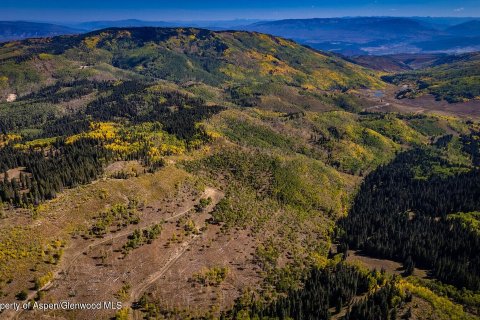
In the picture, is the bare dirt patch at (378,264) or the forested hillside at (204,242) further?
the bare dirt patch at (378,264)

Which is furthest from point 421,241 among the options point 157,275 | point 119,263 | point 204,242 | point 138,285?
point 119,263

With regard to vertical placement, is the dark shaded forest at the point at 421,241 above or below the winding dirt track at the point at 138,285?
below

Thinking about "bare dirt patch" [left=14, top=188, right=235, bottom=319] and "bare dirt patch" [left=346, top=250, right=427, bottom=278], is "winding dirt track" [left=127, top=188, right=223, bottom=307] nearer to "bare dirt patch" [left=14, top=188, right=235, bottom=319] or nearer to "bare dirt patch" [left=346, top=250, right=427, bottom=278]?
"bare dirt patch" [left=14, top=188, right=235, bottom=319]

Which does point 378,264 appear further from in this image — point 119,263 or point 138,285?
point 119,263

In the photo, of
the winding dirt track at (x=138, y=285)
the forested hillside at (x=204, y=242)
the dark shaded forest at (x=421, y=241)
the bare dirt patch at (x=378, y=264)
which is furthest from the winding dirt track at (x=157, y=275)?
the dark shaded forest at (x=421, y=241)

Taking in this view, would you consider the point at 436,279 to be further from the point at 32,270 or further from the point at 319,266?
the point at 32,270

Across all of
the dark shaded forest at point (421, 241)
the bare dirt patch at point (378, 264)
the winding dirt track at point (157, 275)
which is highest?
the winding dirt track at point (157, 275)

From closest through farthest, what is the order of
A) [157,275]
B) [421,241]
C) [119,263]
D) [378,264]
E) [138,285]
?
1. [138,285]
2. [157,275]
3. [119,263]
4. [378,264]
5. [421,241]

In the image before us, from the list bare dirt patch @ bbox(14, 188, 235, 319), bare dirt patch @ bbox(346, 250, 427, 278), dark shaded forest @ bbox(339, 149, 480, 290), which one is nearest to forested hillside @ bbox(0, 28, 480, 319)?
bare dirt patch @ bbox(14, 188, 235, 319)

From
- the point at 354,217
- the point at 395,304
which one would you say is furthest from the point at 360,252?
the point at 395,304

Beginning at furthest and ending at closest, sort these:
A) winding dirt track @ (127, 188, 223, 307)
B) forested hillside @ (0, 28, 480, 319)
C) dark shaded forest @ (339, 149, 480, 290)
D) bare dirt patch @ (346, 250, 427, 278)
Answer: bare dirt patch @ (346, 250, 427, 278) → dark shaded forest @ (339, 149, 480, 290) → winding dirt track @ (127, 188, 223, 307) → forested hillside @ (0, 28, 480, 319)

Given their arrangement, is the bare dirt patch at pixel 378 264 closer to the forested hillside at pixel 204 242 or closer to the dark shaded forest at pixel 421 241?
the forested hillside at pixel 204 242
